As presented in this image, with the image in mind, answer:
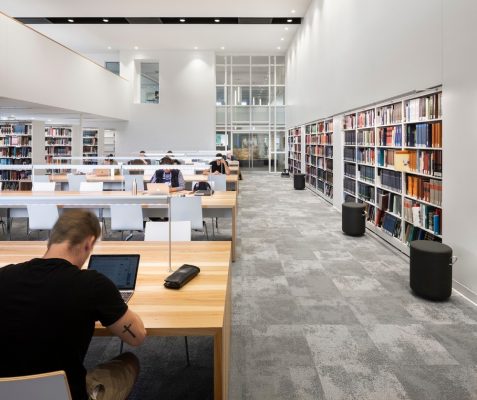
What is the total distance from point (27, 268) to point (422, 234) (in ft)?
14.5

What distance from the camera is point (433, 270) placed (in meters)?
3.41

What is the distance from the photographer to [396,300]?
11.6ft

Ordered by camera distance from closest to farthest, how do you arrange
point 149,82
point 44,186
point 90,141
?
A: point 44,186
point 149,82
point 90,141

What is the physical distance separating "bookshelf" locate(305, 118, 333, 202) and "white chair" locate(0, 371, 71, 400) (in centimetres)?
837

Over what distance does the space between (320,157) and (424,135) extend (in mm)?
6121

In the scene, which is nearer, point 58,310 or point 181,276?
point 58,310

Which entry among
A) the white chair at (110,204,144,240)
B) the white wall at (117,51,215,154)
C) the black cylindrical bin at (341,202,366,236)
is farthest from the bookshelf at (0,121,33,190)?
the black cylindrical bin at (341,202,366,236)

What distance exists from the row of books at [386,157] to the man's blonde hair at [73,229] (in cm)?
462

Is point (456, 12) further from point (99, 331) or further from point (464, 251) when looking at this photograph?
point (99, 331)

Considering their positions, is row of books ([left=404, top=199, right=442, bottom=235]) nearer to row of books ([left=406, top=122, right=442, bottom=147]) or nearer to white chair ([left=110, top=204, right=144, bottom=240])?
row of books ([left=406, top=122, right=442, bottom=147])

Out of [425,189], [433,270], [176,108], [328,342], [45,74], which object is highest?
[176,108]

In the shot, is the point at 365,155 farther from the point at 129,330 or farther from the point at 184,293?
the point at 129,330

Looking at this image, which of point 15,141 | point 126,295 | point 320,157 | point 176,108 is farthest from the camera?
point 176,108

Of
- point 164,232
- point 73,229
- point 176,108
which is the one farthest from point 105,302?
point 176,108
